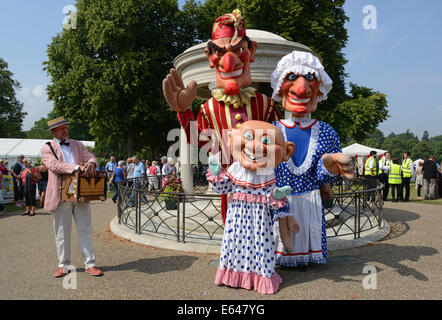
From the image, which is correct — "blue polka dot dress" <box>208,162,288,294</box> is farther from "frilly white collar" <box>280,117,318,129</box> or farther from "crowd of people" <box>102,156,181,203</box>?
"crowd of people" <box>102,156,181,203</box>

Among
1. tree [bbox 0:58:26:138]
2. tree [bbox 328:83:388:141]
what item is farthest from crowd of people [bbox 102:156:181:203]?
tree [bbox 0:58:26:138]

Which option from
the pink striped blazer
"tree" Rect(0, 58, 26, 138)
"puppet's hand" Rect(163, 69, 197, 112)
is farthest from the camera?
"tree" Rect(0, 58, 26, 138)

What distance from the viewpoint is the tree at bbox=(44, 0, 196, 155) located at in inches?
626

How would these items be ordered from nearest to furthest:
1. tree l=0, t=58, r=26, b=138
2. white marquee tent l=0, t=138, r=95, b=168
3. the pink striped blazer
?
the pink striped blazer, white marquee tent l=0, t=138, r=95, b=168, tree l=0, t=58, r=26, b=138

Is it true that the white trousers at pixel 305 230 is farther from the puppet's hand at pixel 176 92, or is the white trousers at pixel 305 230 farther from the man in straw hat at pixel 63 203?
the man in straw hat at pixel 63 203

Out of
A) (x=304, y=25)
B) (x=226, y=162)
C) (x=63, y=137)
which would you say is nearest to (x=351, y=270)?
(x=226, y=162)

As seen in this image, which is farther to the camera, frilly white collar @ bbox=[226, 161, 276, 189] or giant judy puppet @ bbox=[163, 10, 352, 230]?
giant judy puppet @ bbox=[163, 10, 352, 230]

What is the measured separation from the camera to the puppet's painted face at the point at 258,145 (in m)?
3.33

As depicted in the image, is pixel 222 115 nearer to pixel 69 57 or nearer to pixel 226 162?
pixel 226 162

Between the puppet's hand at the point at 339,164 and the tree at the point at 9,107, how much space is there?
1370 inches

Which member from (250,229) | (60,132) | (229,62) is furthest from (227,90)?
(60,132)

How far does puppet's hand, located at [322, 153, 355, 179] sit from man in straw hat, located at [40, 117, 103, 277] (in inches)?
111

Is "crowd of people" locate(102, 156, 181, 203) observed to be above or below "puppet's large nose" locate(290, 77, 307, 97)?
below

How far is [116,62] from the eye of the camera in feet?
52.8
